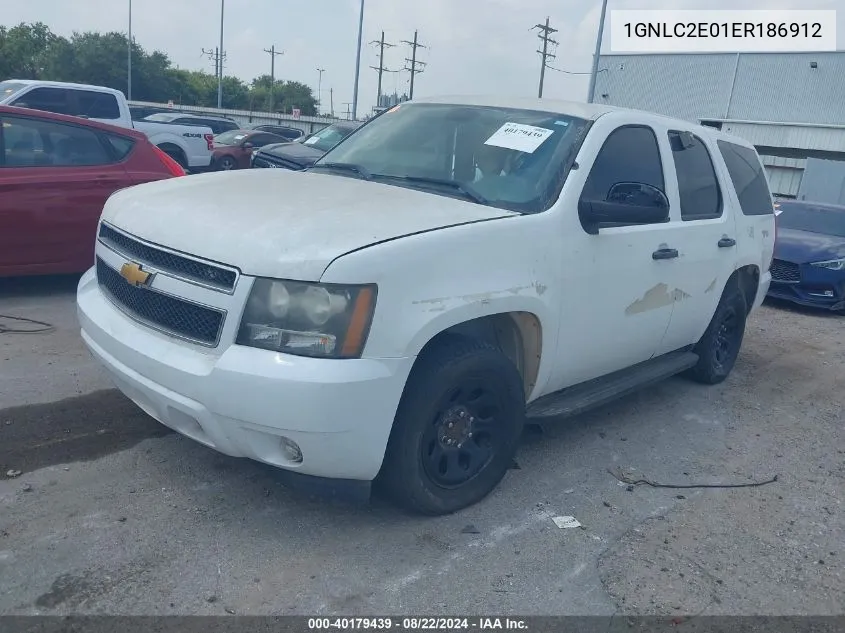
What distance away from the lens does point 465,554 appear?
3264mm

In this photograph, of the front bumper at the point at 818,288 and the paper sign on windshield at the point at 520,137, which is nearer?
the paper sign on windshield at the point at 520,137

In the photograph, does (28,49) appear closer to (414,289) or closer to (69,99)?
(69,99)

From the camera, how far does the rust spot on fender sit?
4289 millimetres

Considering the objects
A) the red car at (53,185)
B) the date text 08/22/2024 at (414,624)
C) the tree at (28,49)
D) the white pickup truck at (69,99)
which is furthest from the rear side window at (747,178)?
the tree at (28,49)

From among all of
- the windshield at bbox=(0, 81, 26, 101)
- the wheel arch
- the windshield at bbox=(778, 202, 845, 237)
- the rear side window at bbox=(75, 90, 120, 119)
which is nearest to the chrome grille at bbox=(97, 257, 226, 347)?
the wheel arch

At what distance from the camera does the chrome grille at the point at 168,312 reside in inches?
120

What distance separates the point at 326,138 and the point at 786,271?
8.29 meters

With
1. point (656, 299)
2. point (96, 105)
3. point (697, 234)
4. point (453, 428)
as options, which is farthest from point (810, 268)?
point (96, 105)

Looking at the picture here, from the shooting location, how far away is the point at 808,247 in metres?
9.44

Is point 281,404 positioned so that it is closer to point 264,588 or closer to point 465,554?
point 264,588

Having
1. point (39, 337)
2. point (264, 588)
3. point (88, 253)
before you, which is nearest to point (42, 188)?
point (88, 253)

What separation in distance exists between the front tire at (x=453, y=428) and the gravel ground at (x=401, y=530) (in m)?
0.15

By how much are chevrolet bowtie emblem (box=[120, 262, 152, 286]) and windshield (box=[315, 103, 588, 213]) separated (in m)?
1.37

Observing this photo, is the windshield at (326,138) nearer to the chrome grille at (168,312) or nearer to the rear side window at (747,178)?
the rear side window at (747,178)
